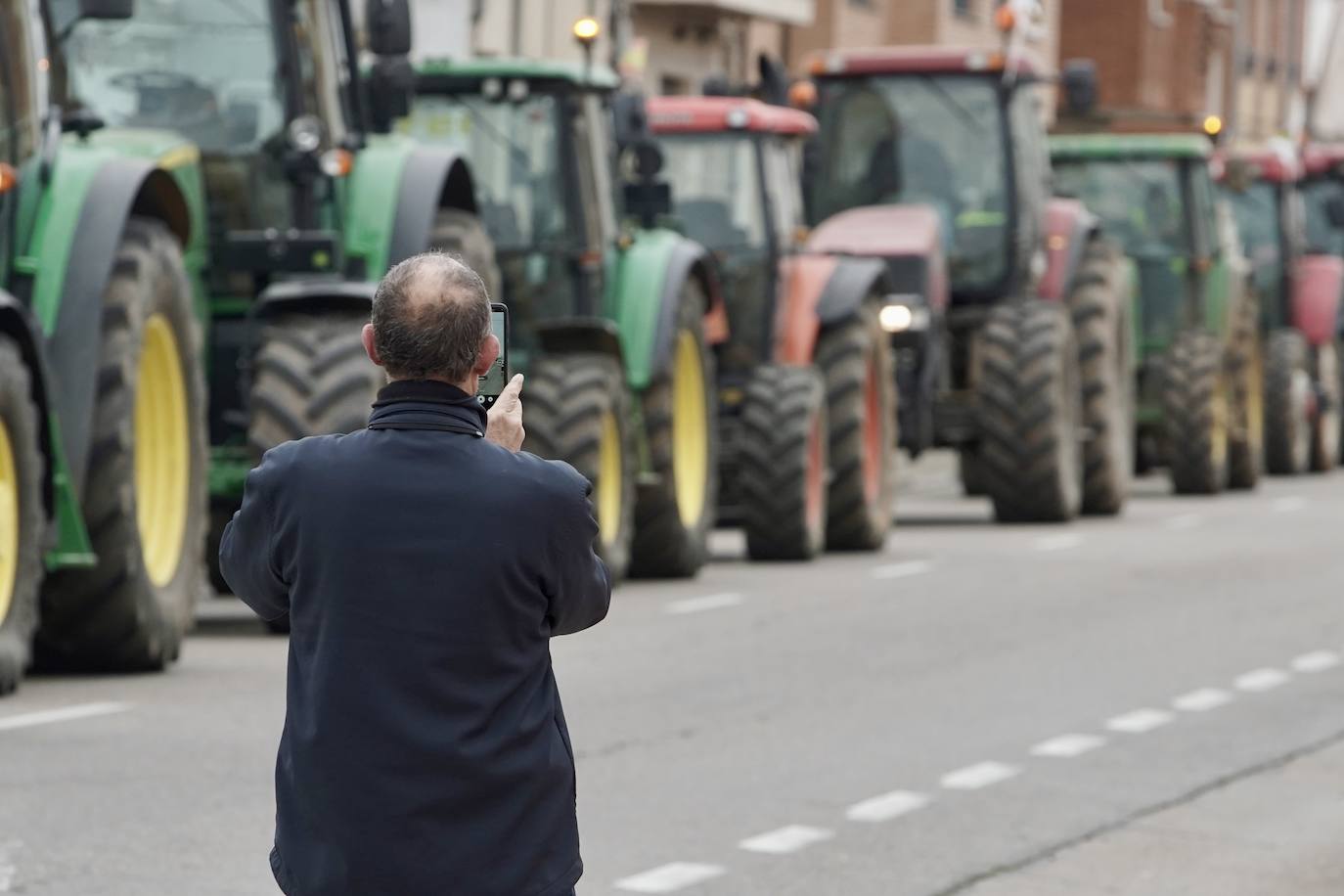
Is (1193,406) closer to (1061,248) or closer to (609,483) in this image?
(1061,248)

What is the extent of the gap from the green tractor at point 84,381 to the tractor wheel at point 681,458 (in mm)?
4867

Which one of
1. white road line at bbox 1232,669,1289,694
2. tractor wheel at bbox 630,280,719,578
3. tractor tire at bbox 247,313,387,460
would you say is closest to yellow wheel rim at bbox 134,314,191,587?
tractor tire at bbox 247,313,387,460

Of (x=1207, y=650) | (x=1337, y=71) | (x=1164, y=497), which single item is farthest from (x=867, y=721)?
(x=1337, y=71)

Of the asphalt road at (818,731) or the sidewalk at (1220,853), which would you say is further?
the asphalt road at (818,731)

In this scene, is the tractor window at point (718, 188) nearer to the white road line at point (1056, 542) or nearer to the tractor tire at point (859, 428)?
the tractor tire at point (859, 428)

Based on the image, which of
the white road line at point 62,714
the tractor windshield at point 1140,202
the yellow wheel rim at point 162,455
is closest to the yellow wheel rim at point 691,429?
the yellow wheel rim at point 162,455

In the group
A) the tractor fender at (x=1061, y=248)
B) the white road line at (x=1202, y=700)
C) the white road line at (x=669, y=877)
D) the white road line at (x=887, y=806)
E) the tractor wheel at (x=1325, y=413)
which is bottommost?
the tractor wheel at (x=1325, y=413)

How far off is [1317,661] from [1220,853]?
489 centimetres

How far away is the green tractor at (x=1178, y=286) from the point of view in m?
25.8

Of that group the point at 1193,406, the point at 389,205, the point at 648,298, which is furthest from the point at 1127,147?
the point at 389,205

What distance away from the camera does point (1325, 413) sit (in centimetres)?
3131

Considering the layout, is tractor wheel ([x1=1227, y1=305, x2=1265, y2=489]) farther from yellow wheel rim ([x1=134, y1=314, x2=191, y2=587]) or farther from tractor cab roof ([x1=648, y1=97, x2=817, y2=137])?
yellow wheel rim ([x1=134, y1=314, x2=191, y2=587])

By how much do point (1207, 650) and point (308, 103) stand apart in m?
4.17

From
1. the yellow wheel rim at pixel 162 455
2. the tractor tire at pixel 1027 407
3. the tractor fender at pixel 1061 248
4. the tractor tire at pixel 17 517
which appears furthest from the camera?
the tractor fender at pixel 1061 248
